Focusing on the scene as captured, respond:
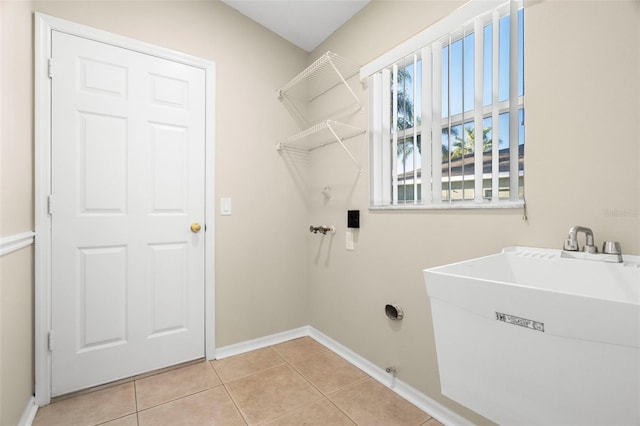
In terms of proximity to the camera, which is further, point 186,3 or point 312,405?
point 186,3

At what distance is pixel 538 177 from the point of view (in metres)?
1.17

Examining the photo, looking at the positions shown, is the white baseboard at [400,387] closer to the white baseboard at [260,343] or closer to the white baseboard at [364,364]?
the white baseboard at [364,364]

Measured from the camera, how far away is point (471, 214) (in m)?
1.39

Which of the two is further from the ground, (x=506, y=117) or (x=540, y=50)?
(x=540, y=50)

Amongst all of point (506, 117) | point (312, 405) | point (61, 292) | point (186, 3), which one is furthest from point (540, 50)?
point (61, 292)

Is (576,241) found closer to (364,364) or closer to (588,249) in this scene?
(588,249)

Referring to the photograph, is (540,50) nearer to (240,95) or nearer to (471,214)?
(471,214)

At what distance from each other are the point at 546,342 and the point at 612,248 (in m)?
0.49

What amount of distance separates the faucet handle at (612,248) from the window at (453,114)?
315mm

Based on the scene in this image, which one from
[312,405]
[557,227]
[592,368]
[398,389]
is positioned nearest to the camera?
[592,368]

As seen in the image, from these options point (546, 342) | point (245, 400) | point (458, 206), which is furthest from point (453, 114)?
point (245, 400)

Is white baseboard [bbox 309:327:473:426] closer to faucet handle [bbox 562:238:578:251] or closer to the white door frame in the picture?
faucet handle [bbox 562:238:578:251]

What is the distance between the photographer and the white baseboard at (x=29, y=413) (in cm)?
138

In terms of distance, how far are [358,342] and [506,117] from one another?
1.59 m
